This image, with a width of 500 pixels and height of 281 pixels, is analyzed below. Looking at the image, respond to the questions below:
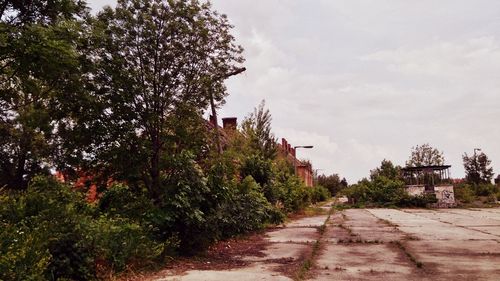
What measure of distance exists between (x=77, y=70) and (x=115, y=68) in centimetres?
131

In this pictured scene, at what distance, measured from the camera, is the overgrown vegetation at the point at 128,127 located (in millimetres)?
7355

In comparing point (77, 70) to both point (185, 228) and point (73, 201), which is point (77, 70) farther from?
point (185, 228)

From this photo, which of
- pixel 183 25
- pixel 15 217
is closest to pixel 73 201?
pixel 15 217

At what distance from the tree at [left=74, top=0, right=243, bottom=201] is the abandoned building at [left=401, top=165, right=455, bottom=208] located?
31731 millimetres

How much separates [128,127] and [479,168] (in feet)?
196

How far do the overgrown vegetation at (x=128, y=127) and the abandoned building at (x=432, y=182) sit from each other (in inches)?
1172

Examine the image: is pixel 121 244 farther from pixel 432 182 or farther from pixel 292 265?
pixel 432 182

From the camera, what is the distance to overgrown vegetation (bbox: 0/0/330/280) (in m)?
7.36

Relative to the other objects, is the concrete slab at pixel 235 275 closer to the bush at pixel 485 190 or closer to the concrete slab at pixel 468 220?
the concrete slab at pixel 468 220

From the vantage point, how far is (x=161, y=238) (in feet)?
30.3

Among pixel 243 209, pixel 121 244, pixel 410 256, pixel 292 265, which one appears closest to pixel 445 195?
pixel 243 209

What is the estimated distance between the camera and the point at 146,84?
396 inches

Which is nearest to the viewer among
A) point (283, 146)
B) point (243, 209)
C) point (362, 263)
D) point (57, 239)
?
point (57, 239)

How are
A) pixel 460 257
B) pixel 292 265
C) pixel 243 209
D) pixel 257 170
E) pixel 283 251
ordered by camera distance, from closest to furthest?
1. pixel 292 265
2. pixel 460 257
3. pixel 283 251
4. pixel 243 209
5. pixel 257 170
